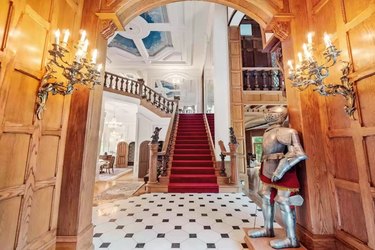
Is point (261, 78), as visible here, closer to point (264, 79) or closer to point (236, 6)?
point (264, 79)

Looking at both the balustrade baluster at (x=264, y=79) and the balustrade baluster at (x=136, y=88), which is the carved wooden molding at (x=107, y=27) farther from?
the balustrade baluster at (x=264, y=79)

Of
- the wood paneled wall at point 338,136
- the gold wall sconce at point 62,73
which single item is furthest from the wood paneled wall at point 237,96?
the gold wall sconce at point 62,73

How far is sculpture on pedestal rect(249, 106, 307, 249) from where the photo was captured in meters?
1.61

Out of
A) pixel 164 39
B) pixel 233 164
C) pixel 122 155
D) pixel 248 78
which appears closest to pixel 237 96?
pixel 248 78

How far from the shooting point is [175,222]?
2.66 m

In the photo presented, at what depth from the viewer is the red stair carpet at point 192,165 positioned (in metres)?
4.40

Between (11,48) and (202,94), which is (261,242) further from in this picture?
(202,94)

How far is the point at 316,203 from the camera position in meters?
1.64

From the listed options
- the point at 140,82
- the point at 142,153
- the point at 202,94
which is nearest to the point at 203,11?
the point at 140,82

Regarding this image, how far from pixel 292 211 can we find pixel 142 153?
7.13 meters

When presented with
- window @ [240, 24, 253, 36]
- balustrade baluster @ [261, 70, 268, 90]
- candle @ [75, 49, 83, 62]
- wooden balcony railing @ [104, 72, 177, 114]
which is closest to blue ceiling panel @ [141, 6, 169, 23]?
wooden balcony railing @ [104, 72, 177, 114]

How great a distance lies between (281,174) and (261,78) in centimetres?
573

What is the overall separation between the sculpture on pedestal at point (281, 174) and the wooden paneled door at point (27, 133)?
195cm

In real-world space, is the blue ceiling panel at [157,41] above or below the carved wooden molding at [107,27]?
above
